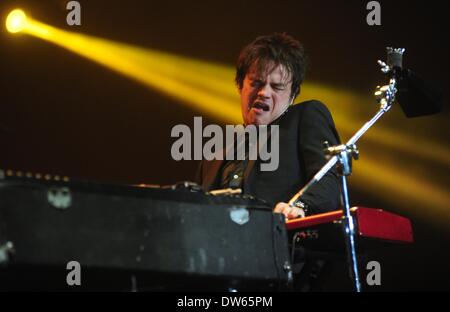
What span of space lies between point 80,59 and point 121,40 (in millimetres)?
314

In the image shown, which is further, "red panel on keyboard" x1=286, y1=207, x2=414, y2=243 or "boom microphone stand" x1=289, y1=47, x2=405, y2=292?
"red panel on keyboard" x1=286, y1=207, x2=414, y2=243

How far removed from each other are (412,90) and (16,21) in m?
2.93

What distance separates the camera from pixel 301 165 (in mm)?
2531

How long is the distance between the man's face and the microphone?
1.95ft

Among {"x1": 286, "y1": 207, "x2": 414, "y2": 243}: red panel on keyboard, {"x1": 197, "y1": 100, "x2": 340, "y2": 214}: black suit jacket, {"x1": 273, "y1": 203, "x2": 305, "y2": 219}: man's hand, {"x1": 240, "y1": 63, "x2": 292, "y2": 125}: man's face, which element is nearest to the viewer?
{"x1": 286, "y1": 207, "x2": 414, "y2": 243}: red panel on keyboard

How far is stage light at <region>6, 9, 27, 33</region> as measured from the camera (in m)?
4.26

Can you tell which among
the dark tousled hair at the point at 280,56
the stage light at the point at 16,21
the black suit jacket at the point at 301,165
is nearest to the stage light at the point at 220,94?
the stage light at the point at 16,21

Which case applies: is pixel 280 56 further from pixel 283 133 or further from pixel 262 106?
pixel 283 133

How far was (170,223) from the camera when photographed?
1.64 m

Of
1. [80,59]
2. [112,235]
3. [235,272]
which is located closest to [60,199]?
[112,235]

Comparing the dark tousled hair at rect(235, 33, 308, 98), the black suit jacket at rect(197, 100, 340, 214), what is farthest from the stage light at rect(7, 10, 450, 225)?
the black suit jacket at rect(197, 100, 340, 214)

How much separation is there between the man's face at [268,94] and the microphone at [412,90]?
0.59 metres

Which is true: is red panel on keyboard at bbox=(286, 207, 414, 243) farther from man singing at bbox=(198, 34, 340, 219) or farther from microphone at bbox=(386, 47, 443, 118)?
microphone at bbox=(386, 47, 443, 118)
